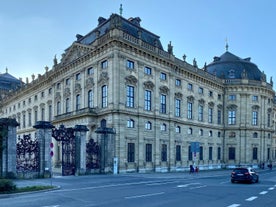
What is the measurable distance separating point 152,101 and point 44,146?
20114 millimetres

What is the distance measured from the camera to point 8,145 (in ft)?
85.6

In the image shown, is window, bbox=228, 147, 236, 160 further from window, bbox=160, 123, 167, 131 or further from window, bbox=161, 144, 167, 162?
window, bbox=160, 123, 167, 131

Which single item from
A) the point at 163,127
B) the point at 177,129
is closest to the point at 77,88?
the point at 163,127

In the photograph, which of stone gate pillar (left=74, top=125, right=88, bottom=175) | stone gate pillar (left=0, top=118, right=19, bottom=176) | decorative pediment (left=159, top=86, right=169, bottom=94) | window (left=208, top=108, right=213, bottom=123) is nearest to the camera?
stone gate pillar (left=0, top=118, right=19, bottom=176)

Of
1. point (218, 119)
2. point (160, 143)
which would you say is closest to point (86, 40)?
point (160, 143)

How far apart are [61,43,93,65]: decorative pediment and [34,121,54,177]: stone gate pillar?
18.2m

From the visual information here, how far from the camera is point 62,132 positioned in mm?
33438

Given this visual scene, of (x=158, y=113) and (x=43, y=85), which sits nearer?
(x=158, y=113)

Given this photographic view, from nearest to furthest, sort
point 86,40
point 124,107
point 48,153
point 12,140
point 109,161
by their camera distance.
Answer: point 12,140 < point 48,153 < point 109,161 < point 124,107 < point 86,40

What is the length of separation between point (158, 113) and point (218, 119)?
23.1 meters

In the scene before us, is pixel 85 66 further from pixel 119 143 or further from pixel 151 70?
pixel 119 143

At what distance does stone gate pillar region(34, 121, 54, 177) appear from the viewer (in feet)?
94.5

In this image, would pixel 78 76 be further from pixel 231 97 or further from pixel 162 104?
pixel 231 97

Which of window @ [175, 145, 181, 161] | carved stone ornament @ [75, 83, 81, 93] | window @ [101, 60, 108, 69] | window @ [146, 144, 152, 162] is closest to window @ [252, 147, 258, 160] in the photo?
window @ [175, 145, 181, 161]
